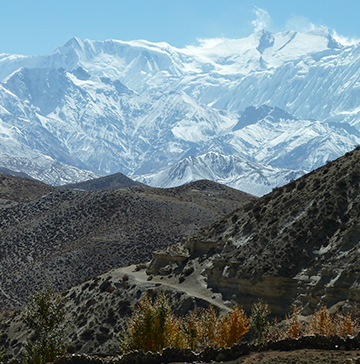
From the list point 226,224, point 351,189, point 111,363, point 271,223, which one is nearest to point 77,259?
point 226,224

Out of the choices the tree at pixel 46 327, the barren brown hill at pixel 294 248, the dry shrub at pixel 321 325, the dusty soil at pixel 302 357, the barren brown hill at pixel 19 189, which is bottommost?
the tree at pixel 46 327

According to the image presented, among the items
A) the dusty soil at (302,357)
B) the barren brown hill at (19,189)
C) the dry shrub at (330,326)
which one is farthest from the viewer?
the barren brown hill at (19,189)

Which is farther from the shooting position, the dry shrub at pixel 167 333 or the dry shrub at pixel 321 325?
the dry shrub at pixel 167 333

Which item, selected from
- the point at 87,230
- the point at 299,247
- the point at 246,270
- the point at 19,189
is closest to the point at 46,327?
the point at 246,270

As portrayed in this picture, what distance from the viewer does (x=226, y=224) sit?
→ 7562cm

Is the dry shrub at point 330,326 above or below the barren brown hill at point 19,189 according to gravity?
below

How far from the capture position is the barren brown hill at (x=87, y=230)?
10944 centimetres

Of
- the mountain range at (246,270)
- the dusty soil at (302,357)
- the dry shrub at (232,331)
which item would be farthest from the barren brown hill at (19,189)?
the dusty soil at (302,357)

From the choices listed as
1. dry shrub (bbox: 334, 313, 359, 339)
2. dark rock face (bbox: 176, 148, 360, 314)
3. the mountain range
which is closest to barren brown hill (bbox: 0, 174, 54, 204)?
the mountain range

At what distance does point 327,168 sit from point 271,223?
1057cm

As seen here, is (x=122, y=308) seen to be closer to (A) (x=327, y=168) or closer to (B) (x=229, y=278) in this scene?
(B) (x=229, y=278)

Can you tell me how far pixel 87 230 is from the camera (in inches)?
5197

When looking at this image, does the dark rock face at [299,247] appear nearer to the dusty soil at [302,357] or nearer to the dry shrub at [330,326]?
the dry shrub at [330,326]

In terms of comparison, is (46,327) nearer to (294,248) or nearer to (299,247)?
(294,248)
